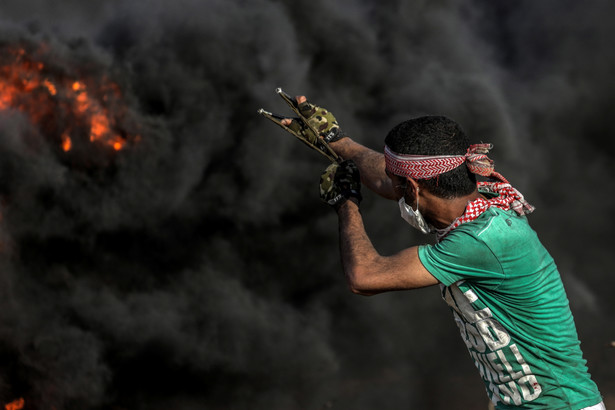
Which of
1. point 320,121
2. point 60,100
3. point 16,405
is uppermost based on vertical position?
point 60,100

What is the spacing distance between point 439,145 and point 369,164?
117 centimetres

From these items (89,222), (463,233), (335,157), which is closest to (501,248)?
(463,233)

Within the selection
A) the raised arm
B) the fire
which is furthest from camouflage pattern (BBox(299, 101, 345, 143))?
the fire

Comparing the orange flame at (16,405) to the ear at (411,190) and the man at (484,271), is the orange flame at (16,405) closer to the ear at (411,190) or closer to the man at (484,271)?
the man at (484,271)

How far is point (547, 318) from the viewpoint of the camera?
2836 mm

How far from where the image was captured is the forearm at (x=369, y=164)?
395cm

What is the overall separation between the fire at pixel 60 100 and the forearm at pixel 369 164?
31.7 ft

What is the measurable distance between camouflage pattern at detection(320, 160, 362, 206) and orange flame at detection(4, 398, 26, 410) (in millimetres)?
11430

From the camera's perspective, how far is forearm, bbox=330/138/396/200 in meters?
3.95

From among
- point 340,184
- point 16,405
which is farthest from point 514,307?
point 16,405

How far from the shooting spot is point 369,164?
13.1ft

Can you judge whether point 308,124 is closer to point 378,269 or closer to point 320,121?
point 320,121

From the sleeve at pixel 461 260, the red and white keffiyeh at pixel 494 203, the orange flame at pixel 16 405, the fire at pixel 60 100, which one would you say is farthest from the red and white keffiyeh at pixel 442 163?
the orange flame at pixel 16 405

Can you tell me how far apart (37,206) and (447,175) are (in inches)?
450
